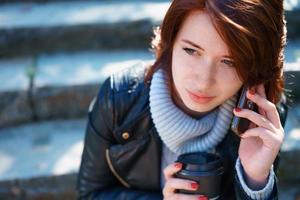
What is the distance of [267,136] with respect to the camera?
4.69 feet

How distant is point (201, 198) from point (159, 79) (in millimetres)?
482

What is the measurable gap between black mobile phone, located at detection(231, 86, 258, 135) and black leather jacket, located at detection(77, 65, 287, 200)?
Answer: 0.14 meters

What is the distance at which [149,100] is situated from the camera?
1.72 metres

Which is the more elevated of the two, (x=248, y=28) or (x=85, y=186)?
(x=248, y=28)

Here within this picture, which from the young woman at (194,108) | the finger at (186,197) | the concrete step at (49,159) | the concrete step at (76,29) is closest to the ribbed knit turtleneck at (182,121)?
the young woman at (194,108)

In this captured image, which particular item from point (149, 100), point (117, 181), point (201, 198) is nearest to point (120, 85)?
point (149, 100)

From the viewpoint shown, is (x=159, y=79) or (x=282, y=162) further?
(x=282, y=162)

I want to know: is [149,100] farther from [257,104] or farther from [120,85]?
[257,104]

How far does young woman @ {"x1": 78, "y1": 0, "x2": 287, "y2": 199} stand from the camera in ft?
4.39

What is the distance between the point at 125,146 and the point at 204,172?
0.48 m

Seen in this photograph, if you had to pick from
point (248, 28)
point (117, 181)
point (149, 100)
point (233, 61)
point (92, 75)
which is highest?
point (248, 28)

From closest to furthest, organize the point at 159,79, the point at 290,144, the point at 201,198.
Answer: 1. the point at 201,198
2. the point at 159,79
3. the point at 290,144

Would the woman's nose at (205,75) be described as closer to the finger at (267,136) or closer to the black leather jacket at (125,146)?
the finger at (267,136)

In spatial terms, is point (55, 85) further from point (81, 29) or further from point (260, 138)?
point (260, 138)
